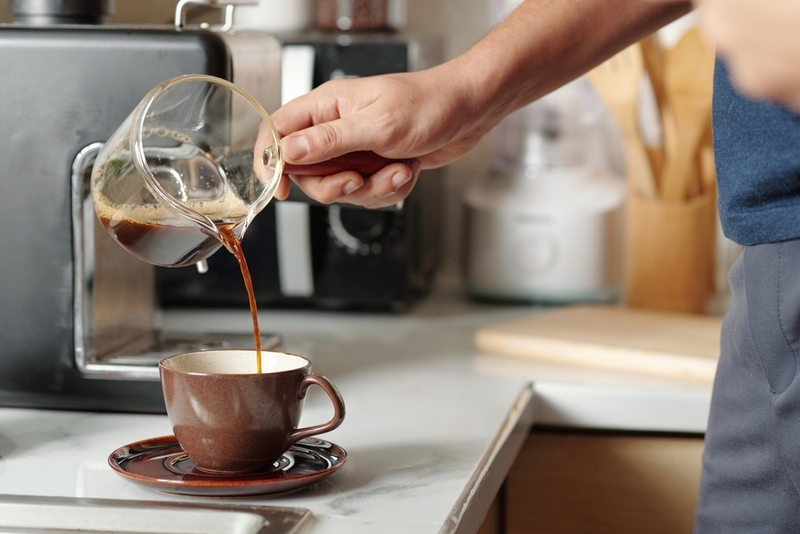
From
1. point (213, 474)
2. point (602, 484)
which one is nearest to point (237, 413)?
point (213, 474)

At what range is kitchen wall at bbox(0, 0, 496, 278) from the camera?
1.61 metres

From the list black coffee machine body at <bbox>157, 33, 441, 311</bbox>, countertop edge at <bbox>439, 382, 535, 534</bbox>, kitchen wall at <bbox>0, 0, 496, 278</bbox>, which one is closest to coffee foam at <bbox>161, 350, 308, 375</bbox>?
countertop edge at <bbox>439, 382, 535, 534</bbox>

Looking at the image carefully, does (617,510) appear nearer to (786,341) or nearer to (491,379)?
Result: (491,379)

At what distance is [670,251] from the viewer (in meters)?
1.30

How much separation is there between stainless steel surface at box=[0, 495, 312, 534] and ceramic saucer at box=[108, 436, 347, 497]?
14mm

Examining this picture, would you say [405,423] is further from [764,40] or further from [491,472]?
[764,40]

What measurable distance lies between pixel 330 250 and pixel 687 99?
500 mm

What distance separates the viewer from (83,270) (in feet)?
2.67

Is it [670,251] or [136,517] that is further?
[670,251]

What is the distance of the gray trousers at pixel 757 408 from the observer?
0.61 meters

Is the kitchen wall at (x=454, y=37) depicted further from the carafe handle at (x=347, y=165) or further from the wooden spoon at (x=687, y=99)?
the carafe handle at (x=347, y=165)

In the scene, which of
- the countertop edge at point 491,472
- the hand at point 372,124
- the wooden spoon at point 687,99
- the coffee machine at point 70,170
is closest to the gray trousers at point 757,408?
the countertop edge at point 491,472

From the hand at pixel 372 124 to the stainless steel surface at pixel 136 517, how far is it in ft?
0.88

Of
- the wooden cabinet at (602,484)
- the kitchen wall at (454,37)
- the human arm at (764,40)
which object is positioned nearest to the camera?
the human arm at (764,40)
